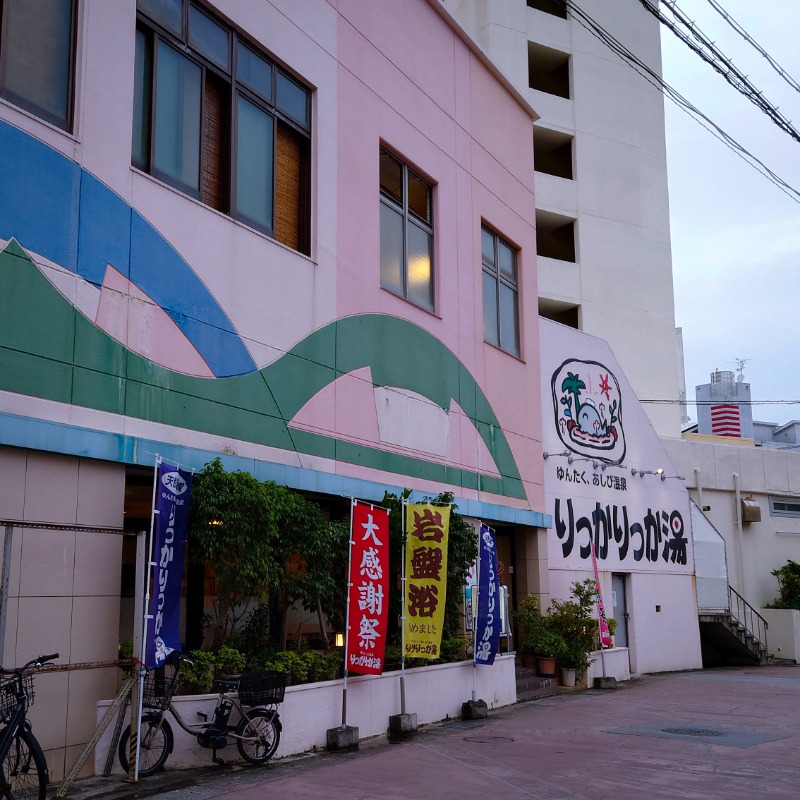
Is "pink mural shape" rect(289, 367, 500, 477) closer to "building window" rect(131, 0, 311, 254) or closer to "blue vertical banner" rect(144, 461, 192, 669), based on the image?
"building window" rect(131, 0, 311, 254)

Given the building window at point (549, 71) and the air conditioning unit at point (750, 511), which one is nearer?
the air conditioning unit at point (750, 511)

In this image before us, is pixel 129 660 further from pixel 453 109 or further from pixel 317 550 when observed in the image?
pixel 453 109

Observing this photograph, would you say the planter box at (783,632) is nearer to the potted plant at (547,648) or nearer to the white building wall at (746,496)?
the white building wall at (746,496)

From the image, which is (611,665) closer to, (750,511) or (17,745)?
(750,511)

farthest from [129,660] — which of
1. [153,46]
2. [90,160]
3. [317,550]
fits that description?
[153,46]

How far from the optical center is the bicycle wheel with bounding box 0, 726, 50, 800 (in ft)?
24.8

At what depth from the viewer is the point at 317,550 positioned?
1168cm

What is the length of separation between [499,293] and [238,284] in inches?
340

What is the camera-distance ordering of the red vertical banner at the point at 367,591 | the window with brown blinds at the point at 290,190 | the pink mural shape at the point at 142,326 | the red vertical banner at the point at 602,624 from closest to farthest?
the pink mural shape at the point at 142,326
the red vertical banner at the point at 367,591
the window with brown blinds at the point at 290,190
the red vertical banner at the point at 602,624

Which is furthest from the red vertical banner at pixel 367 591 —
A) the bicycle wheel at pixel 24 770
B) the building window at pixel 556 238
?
the building window at pixel 556 238

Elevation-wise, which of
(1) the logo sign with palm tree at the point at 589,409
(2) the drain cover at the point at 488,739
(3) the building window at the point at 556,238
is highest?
(3) the building window at the point at 556,238

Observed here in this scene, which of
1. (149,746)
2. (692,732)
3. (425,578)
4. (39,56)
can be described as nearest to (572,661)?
(692,732)

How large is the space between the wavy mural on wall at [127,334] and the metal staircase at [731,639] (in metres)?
15.4

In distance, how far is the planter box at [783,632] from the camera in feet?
91.2
